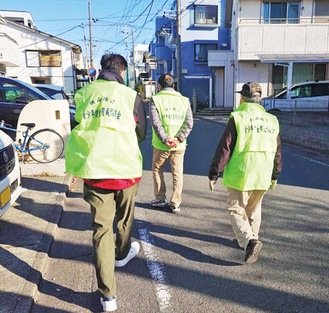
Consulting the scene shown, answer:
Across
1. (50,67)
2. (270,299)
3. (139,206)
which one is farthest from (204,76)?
(270,299)

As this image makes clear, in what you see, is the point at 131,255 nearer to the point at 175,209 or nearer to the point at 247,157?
the point at 175,209

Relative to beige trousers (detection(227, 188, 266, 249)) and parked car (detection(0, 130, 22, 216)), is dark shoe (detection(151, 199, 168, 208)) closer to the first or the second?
beige trousers (detection(227, 188, 266, 249))

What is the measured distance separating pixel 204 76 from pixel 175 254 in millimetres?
24553

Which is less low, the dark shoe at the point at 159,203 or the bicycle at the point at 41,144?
the bicycle at the point at 41,144

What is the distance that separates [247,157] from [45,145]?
189 inches

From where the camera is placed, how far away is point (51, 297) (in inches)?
102

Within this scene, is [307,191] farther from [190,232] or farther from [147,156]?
[147,156]

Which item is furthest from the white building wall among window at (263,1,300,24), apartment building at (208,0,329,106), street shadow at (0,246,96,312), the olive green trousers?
the olive green trousers

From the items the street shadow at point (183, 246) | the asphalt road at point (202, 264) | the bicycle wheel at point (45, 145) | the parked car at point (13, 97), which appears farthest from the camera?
the parked car at point (13, 97)

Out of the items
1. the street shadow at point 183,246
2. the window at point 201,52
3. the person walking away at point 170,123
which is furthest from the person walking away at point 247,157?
the window at point 201,52

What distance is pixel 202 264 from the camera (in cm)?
309

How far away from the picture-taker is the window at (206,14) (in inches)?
1033

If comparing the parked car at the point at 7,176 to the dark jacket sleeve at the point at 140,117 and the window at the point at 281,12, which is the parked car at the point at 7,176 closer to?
the dark jacket sleeve at the point at 140,117

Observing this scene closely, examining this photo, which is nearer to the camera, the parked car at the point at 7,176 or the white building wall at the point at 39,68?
the parked car at the point at 7,176
